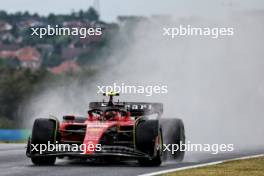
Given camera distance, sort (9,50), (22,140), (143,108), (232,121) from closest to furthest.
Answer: (143,108), (232,121), (22,140), (9,50)

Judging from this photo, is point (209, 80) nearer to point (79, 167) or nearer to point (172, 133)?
point (172, 133)

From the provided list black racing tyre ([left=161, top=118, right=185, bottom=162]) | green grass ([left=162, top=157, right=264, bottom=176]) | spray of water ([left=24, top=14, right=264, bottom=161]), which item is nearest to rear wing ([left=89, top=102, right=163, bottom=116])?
black racing tyre ([left=161, top=118, right=185, bottom=162])

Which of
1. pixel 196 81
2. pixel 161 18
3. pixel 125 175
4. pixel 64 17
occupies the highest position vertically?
pixel 64 17

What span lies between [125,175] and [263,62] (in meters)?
18.2

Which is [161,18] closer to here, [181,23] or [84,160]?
[181,23]

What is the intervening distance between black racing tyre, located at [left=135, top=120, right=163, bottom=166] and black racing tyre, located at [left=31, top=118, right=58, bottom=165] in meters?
1.80

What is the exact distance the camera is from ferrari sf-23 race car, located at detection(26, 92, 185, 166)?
24062mm

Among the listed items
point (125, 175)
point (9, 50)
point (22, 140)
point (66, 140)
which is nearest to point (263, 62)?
point (22, 140)

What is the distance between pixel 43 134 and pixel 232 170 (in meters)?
4.12

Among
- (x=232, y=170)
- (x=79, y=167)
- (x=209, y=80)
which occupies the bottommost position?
(x=232, y=170)

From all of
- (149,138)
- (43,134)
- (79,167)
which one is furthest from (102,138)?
(43,134)

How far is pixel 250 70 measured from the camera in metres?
38.7

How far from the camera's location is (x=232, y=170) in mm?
23250

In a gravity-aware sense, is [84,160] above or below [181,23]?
below
